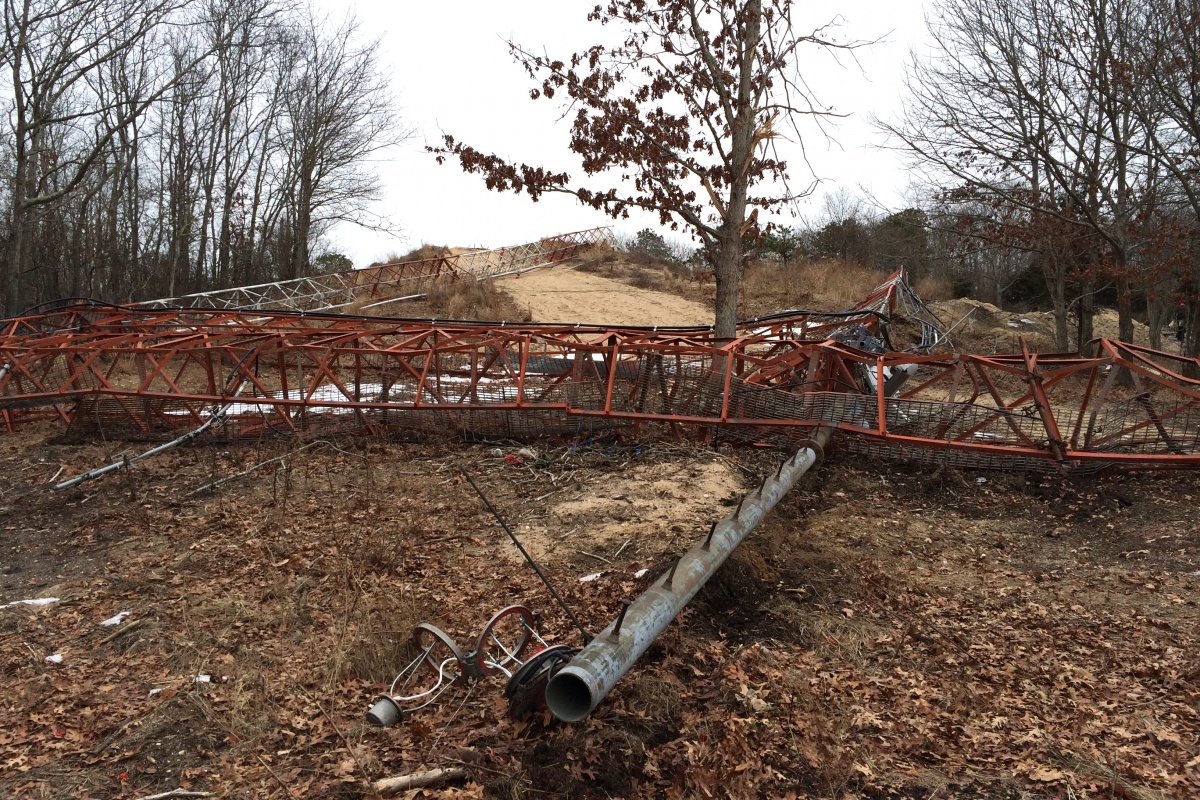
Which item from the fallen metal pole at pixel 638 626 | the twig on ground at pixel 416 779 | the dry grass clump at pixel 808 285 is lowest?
the twig on ground at pixel 416 779

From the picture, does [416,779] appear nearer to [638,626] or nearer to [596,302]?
[638,626]

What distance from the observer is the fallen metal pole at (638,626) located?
3.02 meters

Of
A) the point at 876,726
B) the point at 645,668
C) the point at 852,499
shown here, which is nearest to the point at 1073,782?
the point at 876,726

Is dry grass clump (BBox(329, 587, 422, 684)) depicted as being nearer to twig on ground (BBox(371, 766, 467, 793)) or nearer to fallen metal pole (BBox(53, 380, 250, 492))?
twig on ground (BBox(371, 766, 467, 793))

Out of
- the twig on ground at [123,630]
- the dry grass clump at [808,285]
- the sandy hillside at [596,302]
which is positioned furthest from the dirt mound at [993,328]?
the twig on ground at [123,630]

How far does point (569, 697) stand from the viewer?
308 cm

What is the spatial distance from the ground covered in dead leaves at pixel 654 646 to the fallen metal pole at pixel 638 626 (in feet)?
1.91

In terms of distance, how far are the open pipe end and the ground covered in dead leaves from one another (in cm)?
55

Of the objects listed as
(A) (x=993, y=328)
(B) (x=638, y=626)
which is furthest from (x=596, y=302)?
(B) (x=638, y=626)

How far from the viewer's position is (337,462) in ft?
29.5

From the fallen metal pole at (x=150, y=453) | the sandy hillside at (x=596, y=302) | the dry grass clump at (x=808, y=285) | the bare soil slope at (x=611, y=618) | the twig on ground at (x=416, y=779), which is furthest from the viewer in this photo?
the sandy hillside at (x=596, y=302)

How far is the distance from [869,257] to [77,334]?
26186 millimetres

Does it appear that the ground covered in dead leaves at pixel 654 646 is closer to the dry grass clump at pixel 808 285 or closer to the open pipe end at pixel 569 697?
the open pipe end at pixel 569 697

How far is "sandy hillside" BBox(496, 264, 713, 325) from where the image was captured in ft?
74.4
